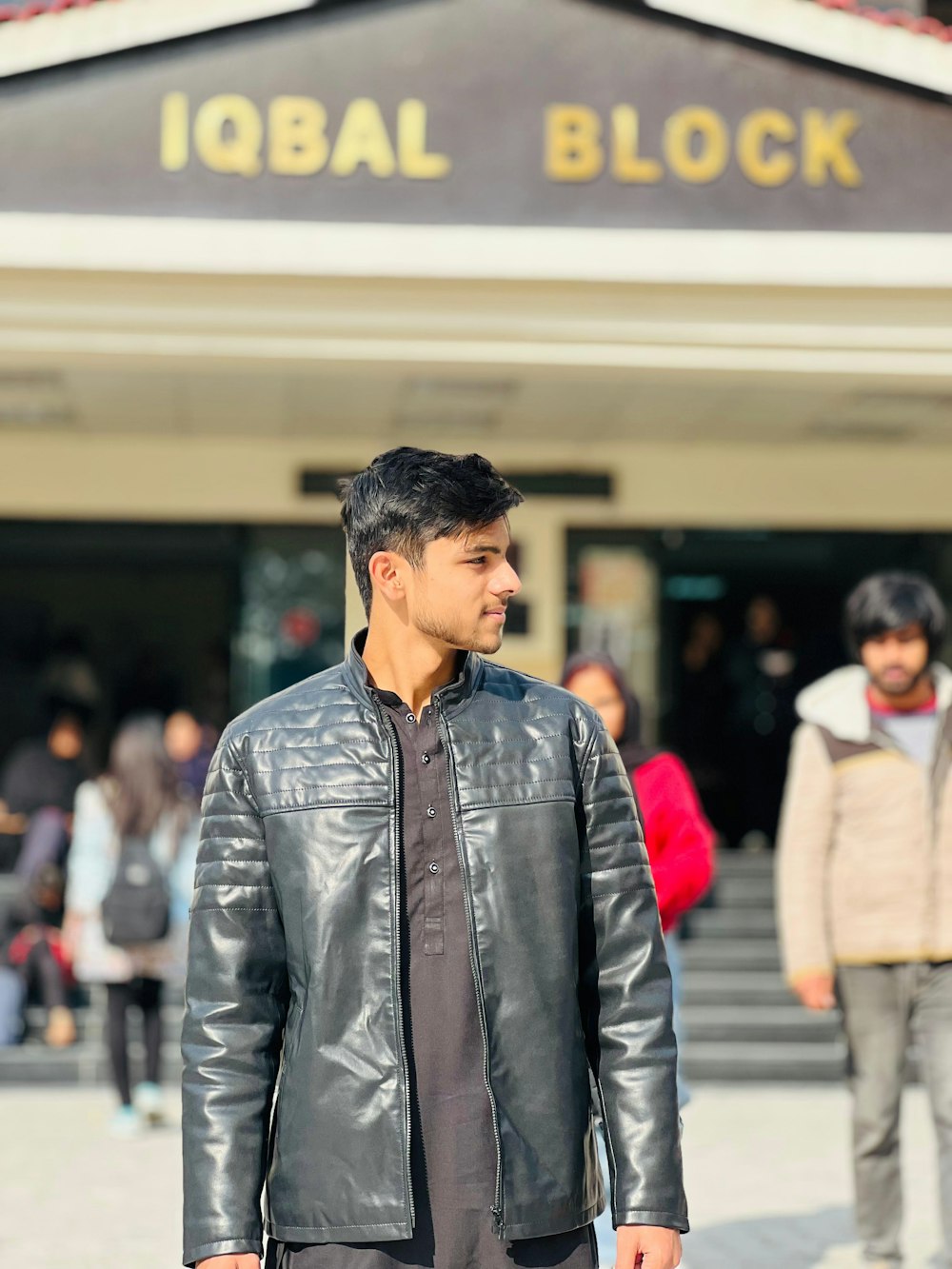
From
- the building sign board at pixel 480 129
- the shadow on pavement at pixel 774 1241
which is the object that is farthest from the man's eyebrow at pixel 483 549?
the building sign board at pixel 480 129

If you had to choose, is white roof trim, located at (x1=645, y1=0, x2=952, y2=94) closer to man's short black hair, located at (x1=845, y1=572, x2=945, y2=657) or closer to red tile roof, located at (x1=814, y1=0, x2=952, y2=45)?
red tile roof, located at (x1=814, y1=0, x2=952, y2=45)

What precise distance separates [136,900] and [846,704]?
12.9 ft

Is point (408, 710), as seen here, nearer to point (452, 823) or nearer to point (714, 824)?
point (452, 823)

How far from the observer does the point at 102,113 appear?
930 cm

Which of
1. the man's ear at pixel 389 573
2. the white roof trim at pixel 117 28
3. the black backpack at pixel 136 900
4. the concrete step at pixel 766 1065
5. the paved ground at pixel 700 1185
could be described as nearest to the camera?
the man's ear at pixel 389 573

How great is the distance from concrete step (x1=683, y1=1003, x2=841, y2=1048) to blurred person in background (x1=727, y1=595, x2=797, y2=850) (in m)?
3.41

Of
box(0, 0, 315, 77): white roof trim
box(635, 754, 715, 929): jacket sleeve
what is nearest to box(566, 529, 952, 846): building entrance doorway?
box(0, 0, 315, 77): white roof trim

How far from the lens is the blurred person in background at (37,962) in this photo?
9.41 metres

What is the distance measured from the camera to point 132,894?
7.96 metres

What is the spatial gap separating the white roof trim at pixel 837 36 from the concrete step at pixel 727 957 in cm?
534

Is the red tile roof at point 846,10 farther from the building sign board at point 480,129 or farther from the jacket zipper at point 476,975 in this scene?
the jacket zipper at point 476,975

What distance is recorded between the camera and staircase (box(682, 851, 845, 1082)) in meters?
9.69

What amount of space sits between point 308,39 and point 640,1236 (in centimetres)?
812

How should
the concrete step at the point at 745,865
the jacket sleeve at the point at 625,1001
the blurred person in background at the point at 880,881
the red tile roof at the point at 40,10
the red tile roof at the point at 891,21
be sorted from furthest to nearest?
the concrete step at the point at 745,865, the red tile roof at the point at 891,21, the red tile roof at the point at 40,10, the blurred person in background at the point at 880,881, the jacket sleeve at the point at 625,1001
